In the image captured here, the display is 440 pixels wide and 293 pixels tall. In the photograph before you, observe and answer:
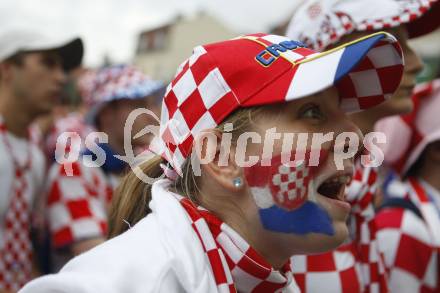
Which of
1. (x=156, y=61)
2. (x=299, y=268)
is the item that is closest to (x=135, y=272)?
(x=299, y=268)

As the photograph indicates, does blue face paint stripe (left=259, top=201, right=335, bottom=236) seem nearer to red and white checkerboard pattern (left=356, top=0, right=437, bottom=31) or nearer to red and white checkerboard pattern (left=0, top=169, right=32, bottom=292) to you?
red and white checkerboard pattern (left=356, top=0, right=437, bottom=31)

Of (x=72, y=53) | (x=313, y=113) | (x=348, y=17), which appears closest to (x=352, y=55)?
(x=313, y=113)

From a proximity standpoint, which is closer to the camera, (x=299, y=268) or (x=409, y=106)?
(x=299, y=268)

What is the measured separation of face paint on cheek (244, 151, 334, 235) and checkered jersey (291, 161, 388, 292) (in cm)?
47

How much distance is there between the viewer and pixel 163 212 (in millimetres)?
1342

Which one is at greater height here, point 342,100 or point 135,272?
point 342,100

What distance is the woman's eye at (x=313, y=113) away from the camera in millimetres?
1415

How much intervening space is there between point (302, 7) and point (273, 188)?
3.56 ft

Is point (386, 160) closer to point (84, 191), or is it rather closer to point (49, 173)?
point (84, 191)

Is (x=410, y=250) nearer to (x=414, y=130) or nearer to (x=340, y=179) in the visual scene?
(x=414, y=130)

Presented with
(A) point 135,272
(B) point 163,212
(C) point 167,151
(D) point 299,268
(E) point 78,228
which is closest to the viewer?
(A) point 135,272

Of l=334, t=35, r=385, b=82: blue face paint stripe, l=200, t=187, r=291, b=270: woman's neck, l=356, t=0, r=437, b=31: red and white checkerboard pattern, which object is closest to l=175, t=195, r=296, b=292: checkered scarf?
l=200, t=187, r=291, b=270: woman's neck

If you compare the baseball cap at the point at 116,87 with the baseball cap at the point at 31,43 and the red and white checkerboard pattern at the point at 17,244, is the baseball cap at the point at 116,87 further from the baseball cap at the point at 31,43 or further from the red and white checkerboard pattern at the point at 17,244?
the red and white checkerboard pattern at the point at 17,244

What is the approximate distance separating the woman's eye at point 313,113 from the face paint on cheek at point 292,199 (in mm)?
103
